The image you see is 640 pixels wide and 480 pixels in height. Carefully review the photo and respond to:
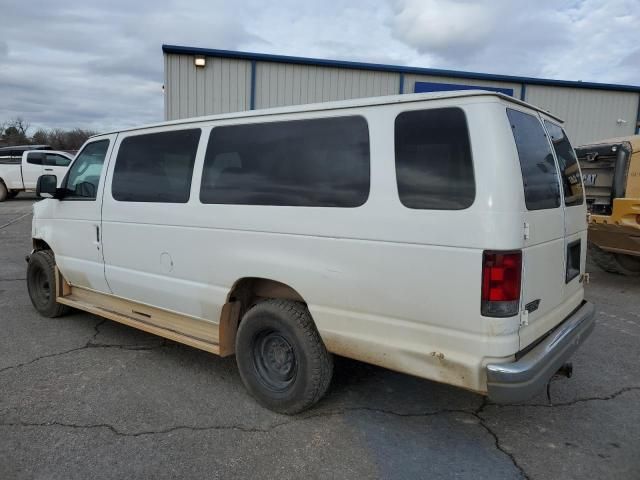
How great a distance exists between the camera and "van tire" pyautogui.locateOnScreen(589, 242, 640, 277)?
297 inches

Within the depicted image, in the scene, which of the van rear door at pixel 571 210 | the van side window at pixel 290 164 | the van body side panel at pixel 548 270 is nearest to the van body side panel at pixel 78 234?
the van side window at pixel 290 164

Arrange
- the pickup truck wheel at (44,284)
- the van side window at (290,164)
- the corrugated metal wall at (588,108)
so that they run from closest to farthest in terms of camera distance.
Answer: the van side window at (290,164), the pickup truck wheel at (44,284), the corrugated metal wall at (588,108)

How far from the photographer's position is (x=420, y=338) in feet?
8.96

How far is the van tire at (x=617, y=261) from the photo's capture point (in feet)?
24.7

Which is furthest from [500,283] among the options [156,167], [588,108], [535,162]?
[588,108]

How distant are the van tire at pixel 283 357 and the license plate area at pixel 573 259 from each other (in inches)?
66.0

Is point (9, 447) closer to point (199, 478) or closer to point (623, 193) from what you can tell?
point (199, 478)

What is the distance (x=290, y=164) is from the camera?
10.6 ft

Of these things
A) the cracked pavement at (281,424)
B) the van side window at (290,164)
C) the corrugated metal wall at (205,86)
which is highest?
the corrugated metal wall at (205,86)

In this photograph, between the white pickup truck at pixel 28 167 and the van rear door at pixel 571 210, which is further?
the white pickup truck at pixel 28 167

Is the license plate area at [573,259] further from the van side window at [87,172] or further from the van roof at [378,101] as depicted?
the van side window at [87,172]

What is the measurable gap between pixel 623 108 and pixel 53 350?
1633cm

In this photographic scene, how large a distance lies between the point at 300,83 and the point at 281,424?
1091 cm

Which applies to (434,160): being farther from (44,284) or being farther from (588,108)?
(588,108)
